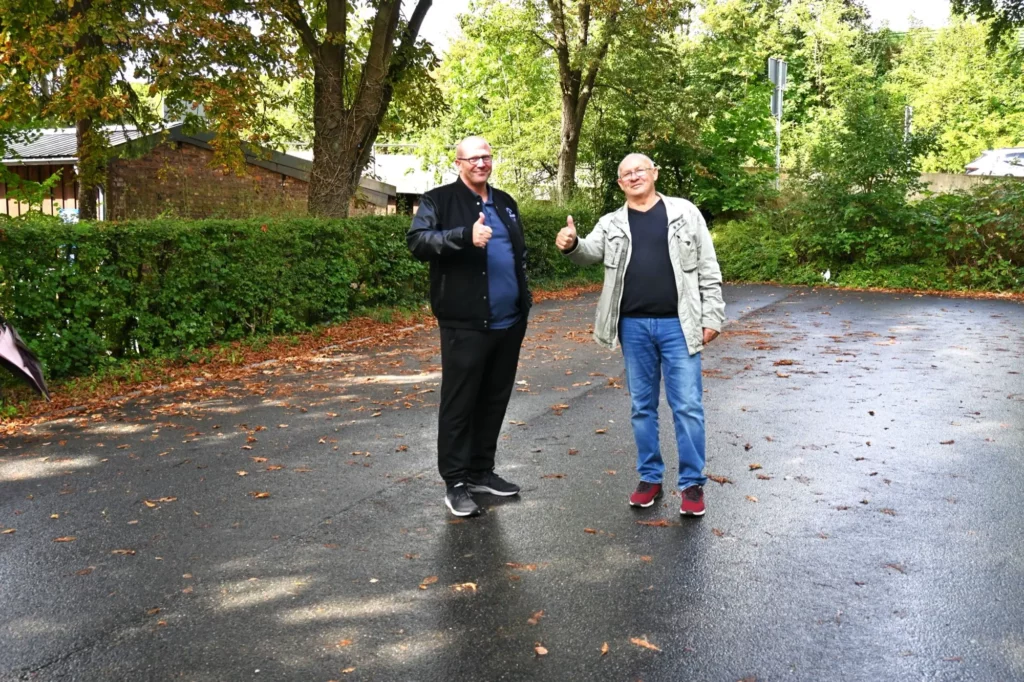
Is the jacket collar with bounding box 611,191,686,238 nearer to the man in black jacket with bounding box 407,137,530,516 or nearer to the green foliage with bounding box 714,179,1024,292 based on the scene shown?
the man in black jacket with bounding box 407,137,530,516

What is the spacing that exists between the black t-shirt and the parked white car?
2979 centimetres

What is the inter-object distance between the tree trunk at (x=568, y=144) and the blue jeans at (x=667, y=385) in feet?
77.0

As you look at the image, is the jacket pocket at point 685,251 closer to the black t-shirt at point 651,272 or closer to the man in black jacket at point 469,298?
the black t-shirt at point 651,272

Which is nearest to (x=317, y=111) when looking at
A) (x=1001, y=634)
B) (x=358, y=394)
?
(x=358, y=394)

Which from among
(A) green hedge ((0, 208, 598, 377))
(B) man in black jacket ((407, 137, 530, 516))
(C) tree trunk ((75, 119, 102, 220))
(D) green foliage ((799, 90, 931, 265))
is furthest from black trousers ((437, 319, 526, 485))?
(D) green foliage ((799, 90, 931, 265))

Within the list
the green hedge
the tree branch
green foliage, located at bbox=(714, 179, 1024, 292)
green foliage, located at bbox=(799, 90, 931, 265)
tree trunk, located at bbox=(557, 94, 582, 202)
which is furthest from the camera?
tree trunk, located at bbox=(557, 94, 582, 202)

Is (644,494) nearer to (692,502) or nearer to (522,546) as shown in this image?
(692,502)

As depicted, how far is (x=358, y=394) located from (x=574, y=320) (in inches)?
290

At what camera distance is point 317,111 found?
17.7 metres

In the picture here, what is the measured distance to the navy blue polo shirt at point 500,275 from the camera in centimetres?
575

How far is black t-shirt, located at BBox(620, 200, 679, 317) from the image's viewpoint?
18.5 ft

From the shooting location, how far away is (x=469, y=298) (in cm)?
571

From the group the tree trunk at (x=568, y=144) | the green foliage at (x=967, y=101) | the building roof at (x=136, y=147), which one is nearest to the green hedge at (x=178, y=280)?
the building roof at (x=136, y=147)

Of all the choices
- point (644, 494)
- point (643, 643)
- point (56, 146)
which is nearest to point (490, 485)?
point (644, 494)
